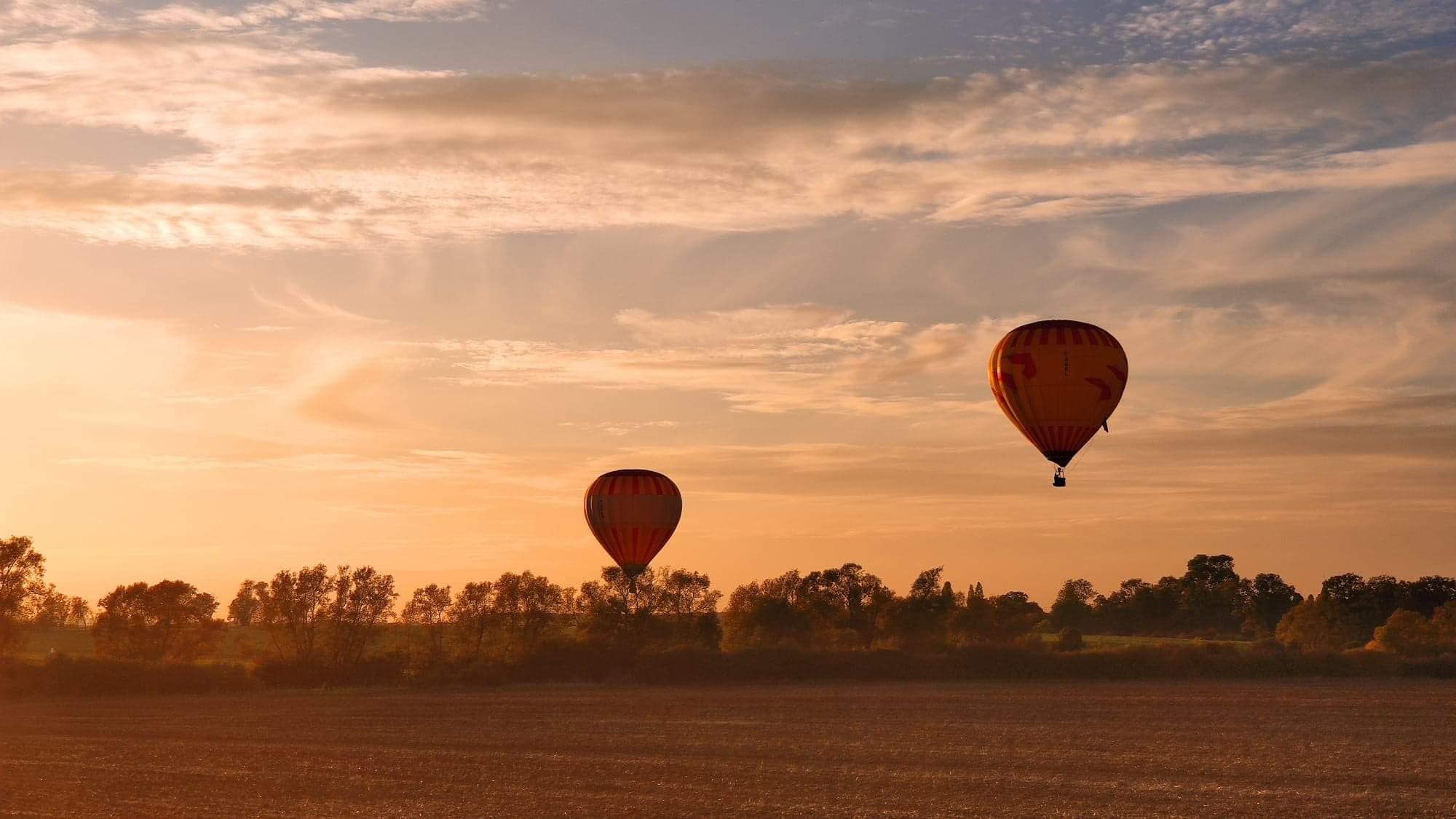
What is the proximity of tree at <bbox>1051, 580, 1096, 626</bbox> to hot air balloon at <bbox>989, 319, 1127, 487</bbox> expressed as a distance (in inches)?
4212

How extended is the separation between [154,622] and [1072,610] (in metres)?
99.4

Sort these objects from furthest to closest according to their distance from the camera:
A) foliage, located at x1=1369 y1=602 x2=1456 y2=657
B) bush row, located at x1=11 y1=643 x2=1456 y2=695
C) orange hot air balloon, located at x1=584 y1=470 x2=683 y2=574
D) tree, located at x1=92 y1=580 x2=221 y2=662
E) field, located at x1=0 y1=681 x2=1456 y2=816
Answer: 1. tree, located at x1=92 y1=580 x2=221 y2=662
2. foliage, located at x1=1369 y1=602 x2=1456 y2=657
3. bush row, located at x1=11 y1=643 x2=1456 y2=695
4. orange hot air balloon, located at x1=584 y1=470 x2=683 y2=574
5. field, located at x1=0 y1=681 x2=1456 y2=816

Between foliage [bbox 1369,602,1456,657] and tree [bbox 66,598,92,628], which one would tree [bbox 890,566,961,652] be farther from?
tree [bbox 66,598,92,628]

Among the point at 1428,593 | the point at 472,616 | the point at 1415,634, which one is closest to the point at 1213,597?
the point at 1428,593

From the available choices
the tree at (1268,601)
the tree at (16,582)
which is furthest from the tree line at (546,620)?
the tree at (1268,601)

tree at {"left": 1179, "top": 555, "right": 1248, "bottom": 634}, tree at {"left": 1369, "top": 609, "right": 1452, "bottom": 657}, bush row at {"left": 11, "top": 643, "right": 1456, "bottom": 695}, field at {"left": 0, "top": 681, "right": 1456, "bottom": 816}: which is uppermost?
tree at {"left": 1179, "top": 555, "right": 1248, "bottom": 634}

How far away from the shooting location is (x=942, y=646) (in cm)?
8356

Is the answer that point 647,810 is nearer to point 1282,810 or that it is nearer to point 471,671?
point 1282,810

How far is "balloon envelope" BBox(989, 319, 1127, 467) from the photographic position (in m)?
50.8

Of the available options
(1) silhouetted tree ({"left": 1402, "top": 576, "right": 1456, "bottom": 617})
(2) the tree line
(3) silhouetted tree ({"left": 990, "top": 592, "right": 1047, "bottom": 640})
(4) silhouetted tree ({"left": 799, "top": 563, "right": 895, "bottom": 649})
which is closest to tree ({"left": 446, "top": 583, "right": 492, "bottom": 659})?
(2) the tree line

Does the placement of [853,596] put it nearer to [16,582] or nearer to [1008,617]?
[1008,617]

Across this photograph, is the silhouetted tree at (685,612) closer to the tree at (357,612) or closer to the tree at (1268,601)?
the tree at (357,612)

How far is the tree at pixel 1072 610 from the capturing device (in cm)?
15625

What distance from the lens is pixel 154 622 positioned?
95.2 meters
